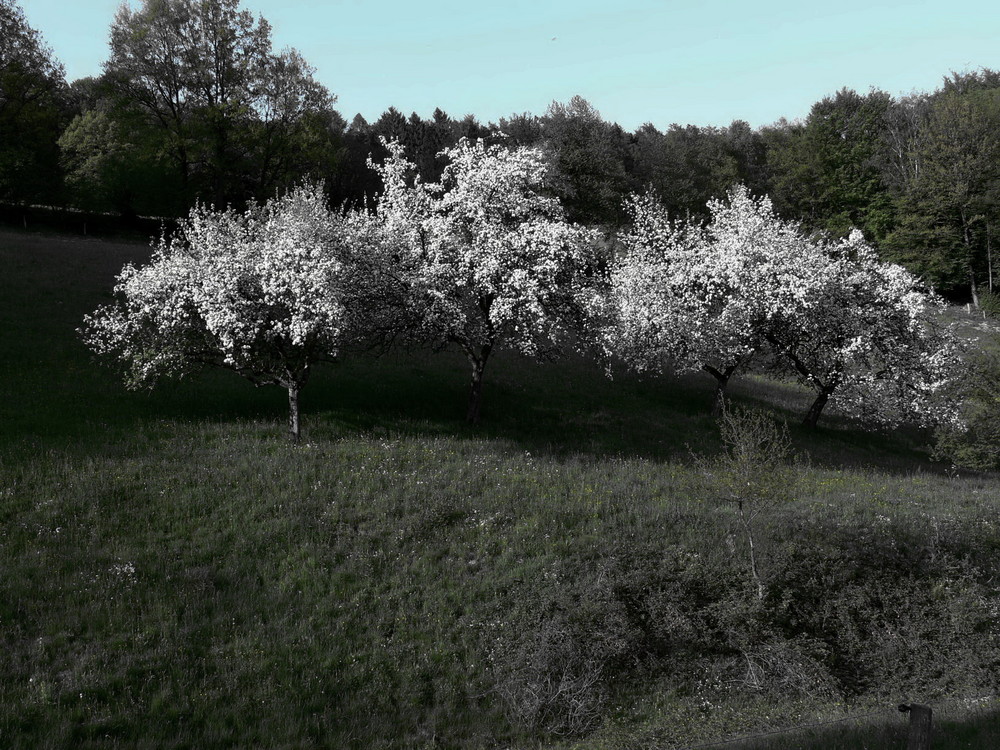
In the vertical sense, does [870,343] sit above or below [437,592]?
above

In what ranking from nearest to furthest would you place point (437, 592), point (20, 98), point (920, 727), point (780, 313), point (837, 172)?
point (920, 727), point (437, 592), point (780, 313), point (20, 98), point (837, 172)

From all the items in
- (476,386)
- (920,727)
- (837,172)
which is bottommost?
(920,727)

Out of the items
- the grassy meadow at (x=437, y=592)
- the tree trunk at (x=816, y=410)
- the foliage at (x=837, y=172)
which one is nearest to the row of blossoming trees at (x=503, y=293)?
the tree trunk at (x=816, y=410)

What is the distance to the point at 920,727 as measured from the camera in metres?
9.01

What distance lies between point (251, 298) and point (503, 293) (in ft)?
28.5

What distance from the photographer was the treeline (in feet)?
150

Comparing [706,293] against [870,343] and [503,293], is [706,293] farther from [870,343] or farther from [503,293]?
[503,293]

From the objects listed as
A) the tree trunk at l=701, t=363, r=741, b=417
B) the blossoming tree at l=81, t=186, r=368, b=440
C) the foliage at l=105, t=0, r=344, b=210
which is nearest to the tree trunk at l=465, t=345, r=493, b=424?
the blossoming tree at l=81, t=186, r=368, b=440

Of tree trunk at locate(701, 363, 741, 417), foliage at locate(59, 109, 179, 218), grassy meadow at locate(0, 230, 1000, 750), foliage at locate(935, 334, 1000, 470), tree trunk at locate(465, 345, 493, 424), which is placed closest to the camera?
grassy meadow at locate(0, 230, 1000, 750)

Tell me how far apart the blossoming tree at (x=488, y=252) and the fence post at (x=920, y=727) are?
54.0 feet

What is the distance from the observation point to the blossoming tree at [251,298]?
2188 centimetres

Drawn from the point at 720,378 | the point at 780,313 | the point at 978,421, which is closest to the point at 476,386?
the point at 720,378

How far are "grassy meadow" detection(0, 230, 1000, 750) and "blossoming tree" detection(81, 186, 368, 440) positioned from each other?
7.28ft

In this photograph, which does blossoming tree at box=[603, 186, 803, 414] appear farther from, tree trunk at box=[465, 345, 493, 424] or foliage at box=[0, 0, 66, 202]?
foliage at box=[0, 0, 66, 202]
